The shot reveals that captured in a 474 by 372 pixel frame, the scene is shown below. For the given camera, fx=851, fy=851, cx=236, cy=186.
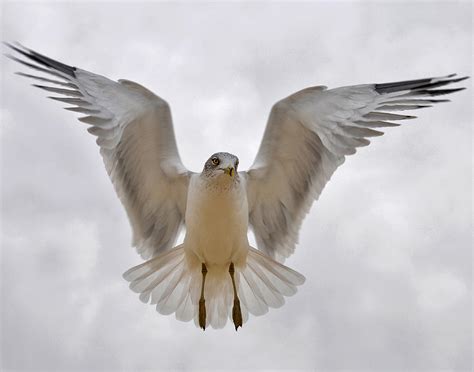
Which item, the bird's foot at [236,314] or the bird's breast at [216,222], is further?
the bird's foot at [236,314]

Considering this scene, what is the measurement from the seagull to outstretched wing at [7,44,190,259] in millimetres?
10

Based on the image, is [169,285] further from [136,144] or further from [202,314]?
[136,144]

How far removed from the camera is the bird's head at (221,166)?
7.65m

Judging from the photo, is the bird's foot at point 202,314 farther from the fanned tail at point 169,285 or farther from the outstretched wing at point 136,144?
the outstretched wing at point 136,144

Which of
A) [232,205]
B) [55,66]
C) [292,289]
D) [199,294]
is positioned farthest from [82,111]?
[292,289]

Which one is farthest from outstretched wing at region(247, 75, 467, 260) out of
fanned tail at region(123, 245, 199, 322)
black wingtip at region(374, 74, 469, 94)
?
fanned tail at region(123, 245, 199, 322)

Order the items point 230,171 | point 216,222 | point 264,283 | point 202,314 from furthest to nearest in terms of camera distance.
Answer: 1. point 264,283
2. point 202,314
3. point 216,222
4. point 230,171

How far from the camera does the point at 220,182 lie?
7.67m

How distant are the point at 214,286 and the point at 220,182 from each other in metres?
1.29

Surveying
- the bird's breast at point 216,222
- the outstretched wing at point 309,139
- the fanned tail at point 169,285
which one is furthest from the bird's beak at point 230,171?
the fanned tail at point 169,285

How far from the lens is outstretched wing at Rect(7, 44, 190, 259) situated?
7832mm

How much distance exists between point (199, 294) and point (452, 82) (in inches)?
126

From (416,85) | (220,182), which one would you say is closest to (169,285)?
(220,182)

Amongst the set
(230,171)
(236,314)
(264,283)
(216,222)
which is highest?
(230,171)
